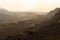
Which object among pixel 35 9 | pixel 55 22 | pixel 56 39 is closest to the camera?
pixel 56 39

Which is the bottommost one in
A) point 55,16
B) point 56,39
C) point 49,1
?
point 56,39

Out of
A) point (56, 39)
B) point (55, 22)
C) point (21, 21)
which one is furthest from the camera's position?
point (21, 21)

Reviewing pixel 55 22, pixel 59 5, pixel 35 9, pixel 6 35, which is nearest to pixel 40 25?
pixel 55 22

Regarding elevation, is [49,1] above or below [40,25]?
above

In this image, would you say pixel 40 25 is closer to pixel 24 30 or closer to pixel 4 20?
pixel 24 30

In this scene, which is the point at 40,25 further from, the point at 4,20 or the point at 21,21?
the point at 4,20

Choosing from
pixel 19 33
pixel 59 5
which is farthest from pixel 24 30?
pixel 59 5

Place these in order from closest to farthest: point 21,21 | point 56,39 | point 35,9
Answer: point 56,39, point 21,21, point 35,9

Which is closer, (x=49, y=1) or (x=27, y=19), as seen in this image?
(x=27, y=19)

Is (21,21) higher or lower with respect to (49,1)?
lower
